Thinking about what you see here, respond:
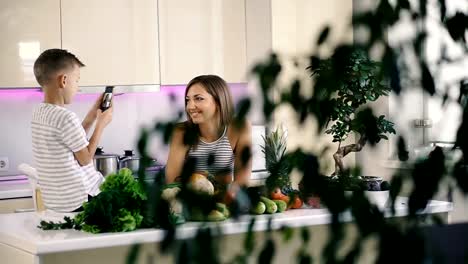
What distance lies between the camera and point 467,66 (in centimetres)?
73

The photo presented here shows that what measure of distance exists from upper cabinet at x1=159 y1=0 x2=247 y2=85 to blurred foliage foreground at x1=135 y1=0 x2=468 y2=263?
15.4 feet

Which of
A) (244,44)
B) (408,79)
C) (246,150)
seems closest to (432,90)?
(408,79)

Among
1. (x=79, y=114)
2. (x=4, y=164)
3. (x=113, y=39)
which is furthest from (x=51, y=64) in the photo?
(x=79, y=114)

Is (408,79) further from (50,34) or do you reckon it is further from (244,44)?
(244,44)

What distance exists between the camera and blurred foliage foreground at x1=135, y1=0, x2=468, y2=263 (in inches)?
18.6

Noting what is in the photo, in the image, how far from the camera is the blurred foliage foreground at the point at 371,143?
47cm

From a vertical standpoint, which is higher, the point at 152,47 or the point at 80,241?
the point at 152,47

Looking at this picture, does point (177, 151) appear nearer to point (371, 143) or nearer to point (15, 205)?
point (371, 143)

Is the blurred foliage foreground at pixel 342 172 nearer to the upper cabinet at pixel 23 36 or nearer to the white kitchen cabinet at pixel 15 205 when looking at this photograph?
the white kitchen cabinet at pixel 15 205

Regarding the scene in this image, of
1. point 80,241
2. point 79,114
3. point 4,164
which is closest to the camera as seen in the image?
point 80,241

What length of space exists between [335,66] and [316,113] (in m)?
0.04

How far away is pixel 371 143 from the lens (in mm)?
508

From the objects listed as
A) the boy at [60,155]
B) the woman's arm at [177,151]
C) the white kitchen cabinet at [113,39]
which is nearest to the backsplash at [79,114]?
the white kitchen cabinet at [113,39]

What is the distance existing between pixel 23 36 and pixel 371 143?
4.42 metres
